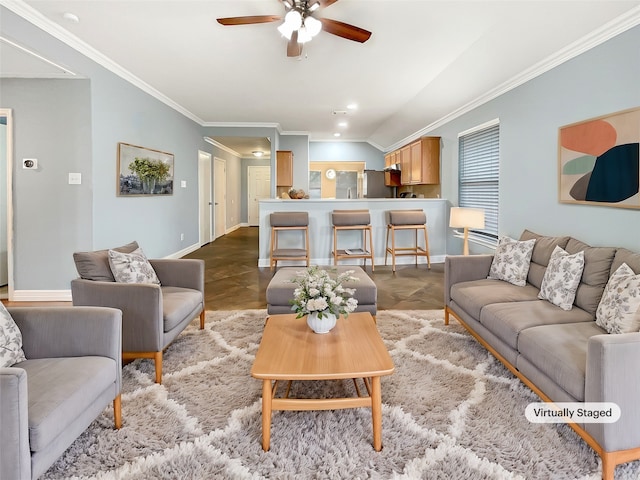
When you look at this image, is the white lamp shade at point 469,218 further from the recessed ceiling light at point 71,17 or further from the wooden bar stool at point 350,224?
the recessed ceiling light at point 71,17

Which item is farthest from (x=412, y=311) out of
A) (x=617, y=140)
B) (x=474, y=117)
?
(x=474, y=117)

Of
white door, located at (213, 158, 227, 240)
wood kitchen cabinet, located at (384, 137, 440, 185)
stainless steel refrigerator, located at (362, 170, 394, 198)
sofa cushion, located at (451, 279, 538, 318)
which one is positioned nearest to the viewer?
sofa cushion, located at (451, 279, 538, 318)

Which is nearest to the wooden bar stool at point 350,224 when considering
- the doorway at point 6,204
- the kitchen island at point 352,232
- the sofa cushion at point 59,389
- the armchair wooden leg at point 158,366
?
the kitchen island at point 352,232

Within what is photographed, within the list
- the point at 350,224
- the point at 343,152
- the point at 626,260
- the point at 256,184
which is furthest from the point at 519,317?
the point at 256,184

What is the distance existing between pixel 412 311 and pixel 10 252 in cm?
415

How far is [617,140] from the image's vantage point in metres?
2.72

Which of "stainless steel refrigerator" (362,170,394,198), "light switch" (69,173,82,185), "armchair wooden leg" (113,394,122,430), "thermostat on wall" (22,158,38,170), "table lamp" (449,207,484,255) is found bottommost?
"armchair wooden leg" (113,394,122,430)

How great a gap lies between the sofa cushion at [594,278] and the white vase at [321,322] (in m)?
1.60

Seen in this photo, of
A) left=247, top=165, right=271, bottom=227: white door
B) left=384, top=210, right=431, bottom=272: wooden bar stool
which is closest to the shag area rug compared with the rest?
left=384, top=210, right=431, bottom=272: wooden bar stool

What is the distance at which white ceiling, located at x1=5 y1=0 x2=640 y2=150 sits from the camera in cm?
281

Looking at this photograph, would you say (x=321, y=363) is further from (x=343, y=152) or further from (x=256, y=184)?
(x=256, y=184)

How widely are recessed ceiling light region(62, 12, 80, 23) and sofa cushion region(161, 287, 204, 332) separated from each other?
2.28 metres

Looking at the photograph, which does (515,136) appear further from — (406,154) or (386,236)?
(406,154)

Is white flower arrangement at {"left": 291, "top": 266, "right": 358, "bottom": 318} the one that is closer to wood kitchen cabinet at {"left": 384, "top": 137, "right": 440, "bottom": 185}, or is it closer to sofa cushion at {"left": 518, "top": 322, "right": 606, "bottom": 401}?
sofa cushion at {"left": 518, "top": 322, "right": 606, "bottom": 401}
